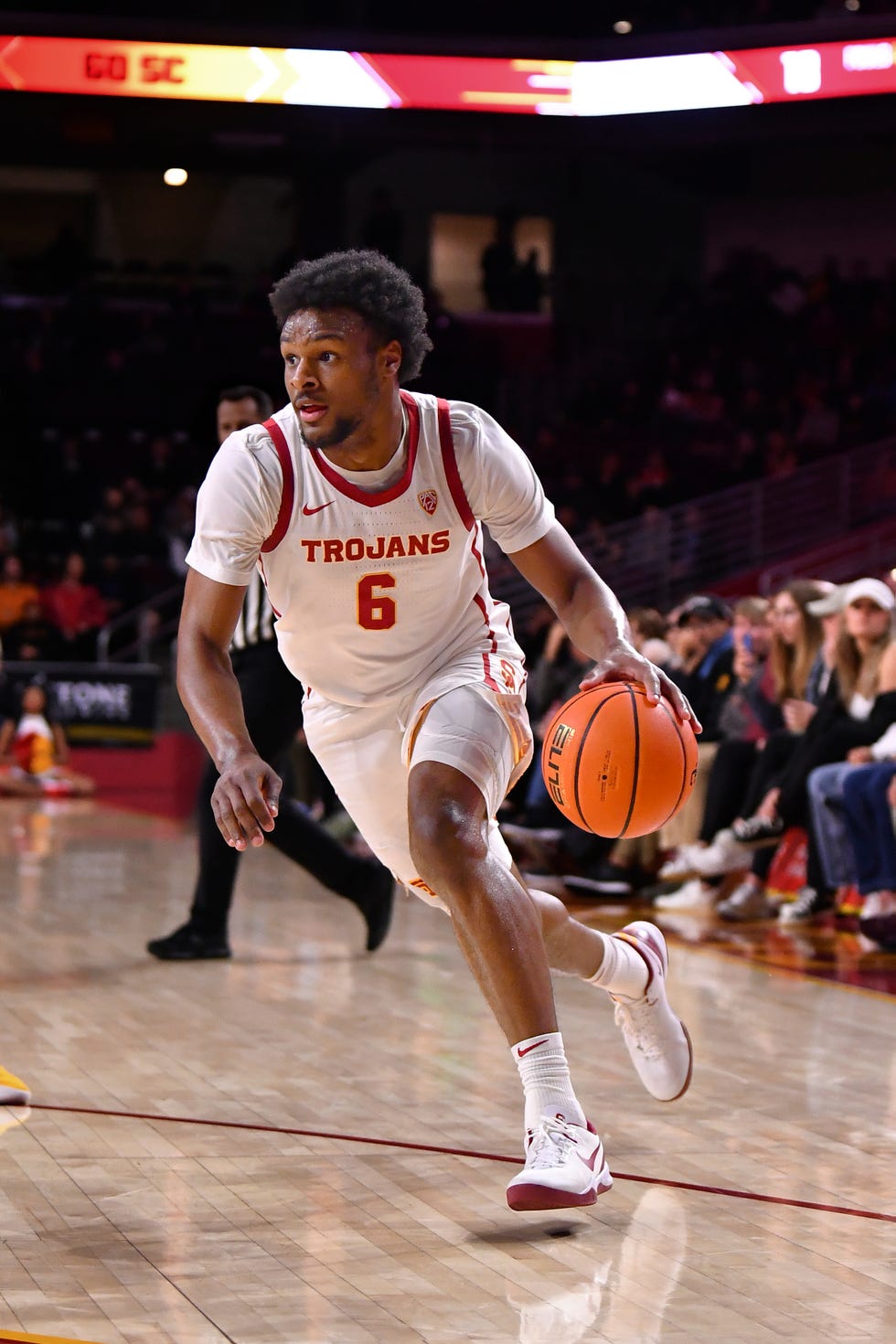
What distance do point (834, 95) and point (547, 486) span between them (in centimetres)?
495

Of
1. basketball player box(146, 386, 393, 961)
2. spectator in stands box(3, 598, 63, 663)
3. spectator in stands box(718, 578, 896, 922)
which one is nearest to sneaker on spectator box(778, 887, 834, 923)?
spectator in stands box(718, 578, 896, 922)

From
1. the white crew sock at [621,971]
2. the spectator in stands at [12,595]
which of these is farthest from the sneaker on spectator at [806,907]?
the spectator in stands at [12,595]

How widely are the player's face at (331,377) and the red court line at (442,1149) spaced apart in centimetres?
161

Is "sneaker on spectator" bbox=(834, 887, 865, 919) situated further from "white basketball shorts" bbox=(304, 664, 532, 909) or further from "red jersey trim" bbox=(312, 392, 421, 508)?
"red jersey trim" bbox=(312, 392, 421, 508)

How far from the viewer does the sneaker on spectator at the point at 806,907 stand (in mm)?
7832

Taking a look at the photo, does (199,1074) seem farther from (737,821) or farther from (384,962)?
(737,821)

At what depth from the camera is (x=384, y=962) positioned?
22.1 ft

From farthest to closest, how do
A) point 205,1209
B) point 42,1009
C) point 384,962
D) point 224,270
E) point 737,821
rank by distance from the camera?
1. point 224,270
2. point 737,821
3. point 384,962
4. point 42,1009
5. point 205,1209

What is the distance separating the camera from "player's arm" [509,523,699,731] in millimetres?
3748

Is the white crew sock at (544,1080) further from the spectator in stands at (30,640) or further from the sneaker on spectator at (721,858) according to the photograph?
the spectator in stands at (30,640)

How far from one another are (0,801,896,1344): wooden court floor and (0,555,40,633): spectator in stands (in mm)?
9465

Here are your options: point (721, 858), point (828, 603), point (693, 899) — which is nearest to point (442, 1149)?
point (721, 858)

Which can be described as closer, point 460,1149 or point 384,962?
point 460,1149

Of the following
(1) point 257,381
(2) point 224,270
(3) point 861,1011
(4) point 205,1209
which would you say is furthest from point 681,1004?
(2) point 224,270
